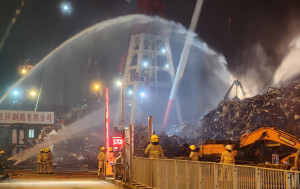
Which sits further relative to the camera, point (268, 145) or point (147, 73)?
point (147, 73)

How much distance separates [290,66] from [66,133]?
3071 cm

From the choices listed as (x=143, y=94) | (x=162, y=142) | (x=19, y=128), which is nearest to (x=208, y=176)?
(x=162, y=142)

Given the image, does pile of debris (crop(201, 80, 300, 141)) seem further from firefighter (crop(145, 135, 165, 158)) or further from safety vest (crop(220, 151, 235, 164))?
safety vest (crop(220, 151, 235, 164))

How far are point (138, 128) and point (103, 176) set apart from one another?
21.0 m

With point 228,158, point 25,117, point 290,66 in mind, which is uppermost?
point 290,66

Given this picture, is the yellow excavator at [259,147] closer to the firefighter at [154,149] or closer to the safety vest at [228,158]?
the firefighter at [154,149]

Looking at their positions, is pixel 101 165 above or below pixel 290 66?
below

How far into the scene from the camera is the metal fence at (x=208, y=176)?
738 centimetres

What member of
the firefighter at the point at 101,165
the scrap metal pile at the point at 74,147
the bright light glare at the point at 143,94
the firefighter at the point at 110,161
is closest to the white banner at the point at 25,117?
the scrap metal pile at the point at 74,147

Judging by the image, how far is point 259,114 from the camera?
34.8 meters

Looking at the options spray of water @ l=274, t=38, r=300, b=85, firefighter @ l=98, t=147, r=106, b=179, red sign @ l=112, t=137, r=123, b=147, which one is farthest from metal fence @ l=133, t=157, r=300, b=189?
spray of water @ l=274, t=38, r=300, b=85

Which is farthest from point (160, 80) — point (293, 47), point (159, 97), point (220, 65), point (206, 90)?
point (293, 47)

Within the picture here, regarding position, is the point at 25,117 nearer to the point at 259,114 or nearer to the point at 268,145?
the point at 259,114

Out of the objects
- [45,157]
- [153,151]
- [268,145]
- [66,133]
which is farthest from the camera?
[66,133]
